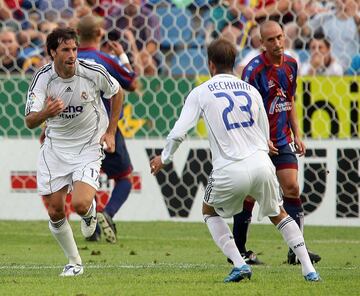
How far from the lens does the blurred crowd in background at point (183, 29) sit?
43.3 ft

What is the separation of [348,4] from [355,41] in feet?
1.61

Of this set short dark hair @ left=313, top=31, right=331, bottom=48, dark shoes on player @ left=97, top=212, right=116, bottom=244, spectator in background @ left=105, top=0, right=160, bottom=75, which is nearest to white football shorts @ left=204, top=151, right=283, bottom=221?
dark shoes on player @ left=97, top=212, right=116, bottom=244

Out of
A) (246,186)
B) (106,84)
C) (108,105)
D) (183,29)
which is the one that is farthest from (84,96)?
(183,29)

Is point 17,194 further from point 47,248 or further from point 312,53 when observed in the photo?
point 312,53

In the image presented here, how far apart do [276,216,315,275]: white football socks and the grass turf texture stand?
0.42ft

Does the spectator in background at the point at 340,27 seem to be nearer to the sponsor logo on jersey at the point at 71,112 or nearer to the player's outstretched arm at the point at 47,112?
the sponsor logo on jersey at the point at 71,112

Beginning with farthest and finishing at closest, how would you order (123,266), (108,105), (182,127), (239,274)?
(108,105), (123,266), (239,274), (182,127)

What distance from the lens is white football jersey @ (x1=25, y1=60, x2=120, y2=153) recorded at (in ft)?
27.2

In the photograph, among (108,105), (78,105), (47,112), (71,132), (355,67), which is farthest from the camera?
(355,67)

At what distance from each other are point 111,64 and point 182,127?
13.6 feet

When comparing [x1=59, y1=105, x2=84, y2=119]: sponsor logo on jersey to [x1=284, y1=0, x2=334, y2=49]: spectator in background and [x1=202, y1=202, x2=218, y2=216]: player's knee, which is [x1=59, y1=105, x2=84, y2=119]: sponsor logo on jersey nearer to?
[x1=202, y1=202, x2=218, y2=216]: player's knee

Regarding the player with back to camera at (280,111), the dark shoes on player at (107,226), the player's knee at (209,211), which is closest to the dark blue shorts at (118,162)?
the dark shoes on player at (107,226)

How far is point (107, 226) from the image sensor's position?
10945 millimetres

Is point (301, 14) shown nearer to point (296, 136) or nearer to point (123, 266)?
point (296, 136)
